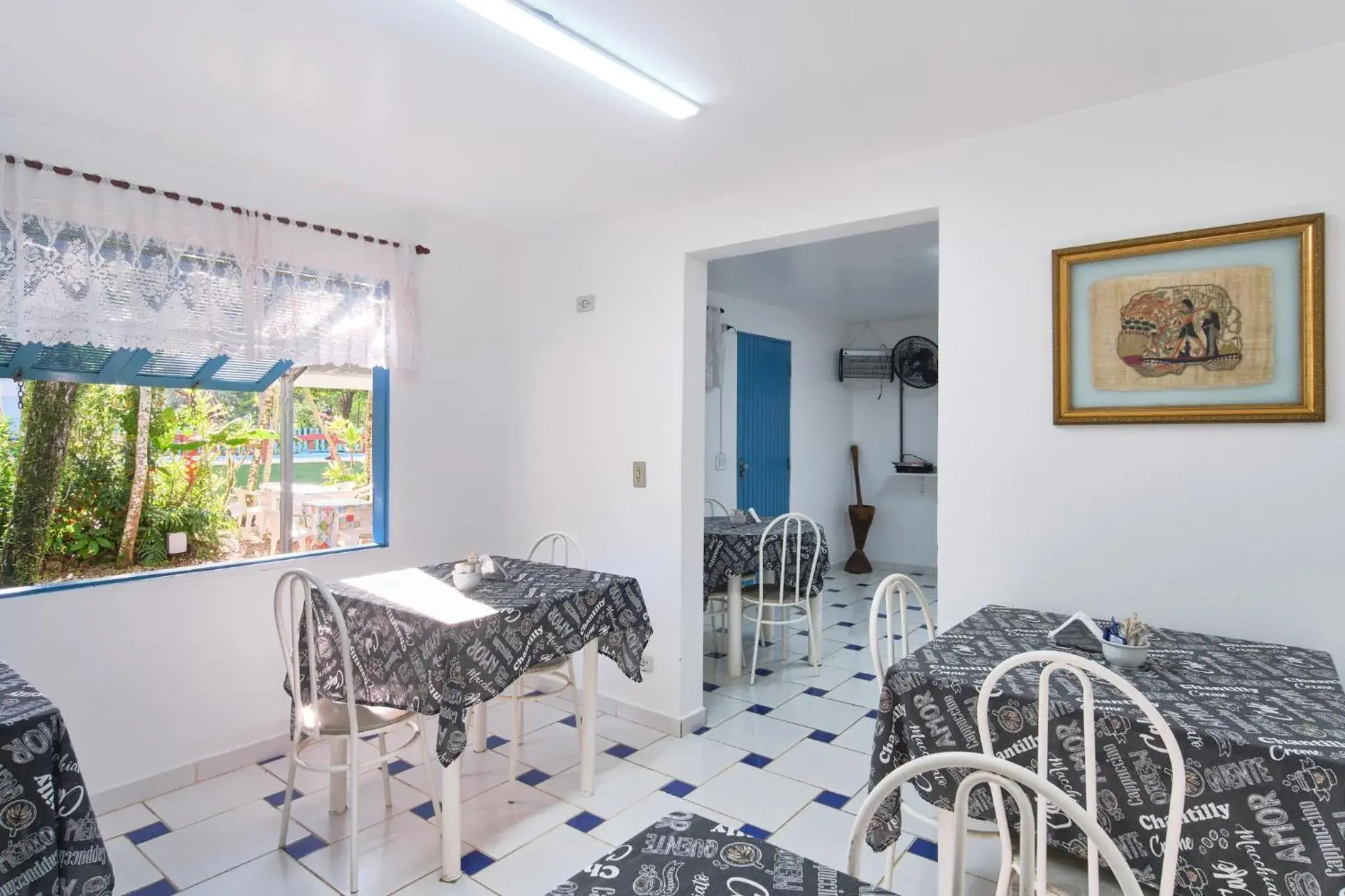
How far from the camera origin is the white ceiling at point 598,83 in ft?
5.64

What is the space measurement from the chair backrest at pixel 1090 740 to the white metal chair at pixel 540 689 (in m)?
1.53

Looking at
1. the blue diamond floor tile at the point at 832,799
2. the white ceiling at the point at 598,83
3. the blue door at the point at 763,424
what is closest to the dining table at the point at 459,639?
the blue diamond floor tile at the point at 832,799

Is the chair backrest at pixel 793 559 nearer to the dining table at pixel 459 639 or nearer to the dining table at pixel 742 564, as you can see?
the dining table at pixel 742 564

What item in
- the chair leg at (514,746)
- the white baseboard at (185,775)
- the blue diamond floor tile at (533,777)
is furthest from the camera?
the blue diamond floor tile at (533,777)

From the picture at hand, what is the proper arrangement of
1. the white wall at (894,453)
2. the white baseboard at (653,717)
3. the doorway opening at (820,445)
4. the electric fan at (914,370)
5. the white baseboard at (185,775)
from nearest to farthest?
the white baseboard at (185,775)
the white baseboard at (653,717)
the doorway opening at (820,445)
the electric fan at (914,370)
the white wall at (894,453)

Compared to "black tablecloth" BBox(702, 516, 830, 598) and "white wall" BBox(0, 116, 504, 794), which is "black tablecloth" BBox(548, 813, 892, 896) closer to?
"white wall" BBox(0, 116, 504, 794)

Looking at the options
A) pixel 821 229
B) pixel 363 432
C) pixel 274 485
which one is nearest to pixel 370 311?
pixel 363 432

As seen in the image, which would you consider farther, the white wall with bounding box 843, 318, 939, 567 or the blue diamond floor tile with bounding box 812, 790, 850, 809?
the white wall with bounding box 843, 318, 939, 567

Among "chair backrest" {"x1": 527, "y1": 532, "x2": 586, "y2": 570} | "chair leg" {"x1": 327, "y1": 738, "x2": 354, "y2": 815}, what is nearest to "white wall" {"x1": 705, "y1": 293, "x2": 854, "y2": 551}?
"chair backrest" {"x1": 527, "y1": 532, "x2": 586, "y2": 570}

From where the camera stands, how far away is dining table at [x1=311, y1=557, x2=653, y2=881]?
7.03ft

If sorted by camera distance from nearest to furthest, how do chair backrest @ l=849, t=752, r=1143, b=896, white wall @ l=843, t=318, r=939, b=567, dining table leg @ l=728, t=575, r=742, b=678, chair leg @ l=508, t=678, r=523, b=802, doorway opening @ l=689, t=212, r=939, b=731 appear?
chair backrest @ l=849, t=752, r=1143, b=896
chair leg @ l=508, t=678, r=523, b=802
doorway opening @ l=689, t=212, r=939, b=731
dining table leg @ l=728, t=575, r=742, b=678
white wall @ l=843, t=318, r=939, b=567

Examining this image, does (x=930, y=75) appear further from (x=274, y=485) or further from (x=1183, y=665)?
(x=274, y=485)

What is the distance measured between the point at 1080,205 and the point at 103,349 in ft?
10.8

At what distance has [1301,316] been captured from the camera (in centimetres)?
189
